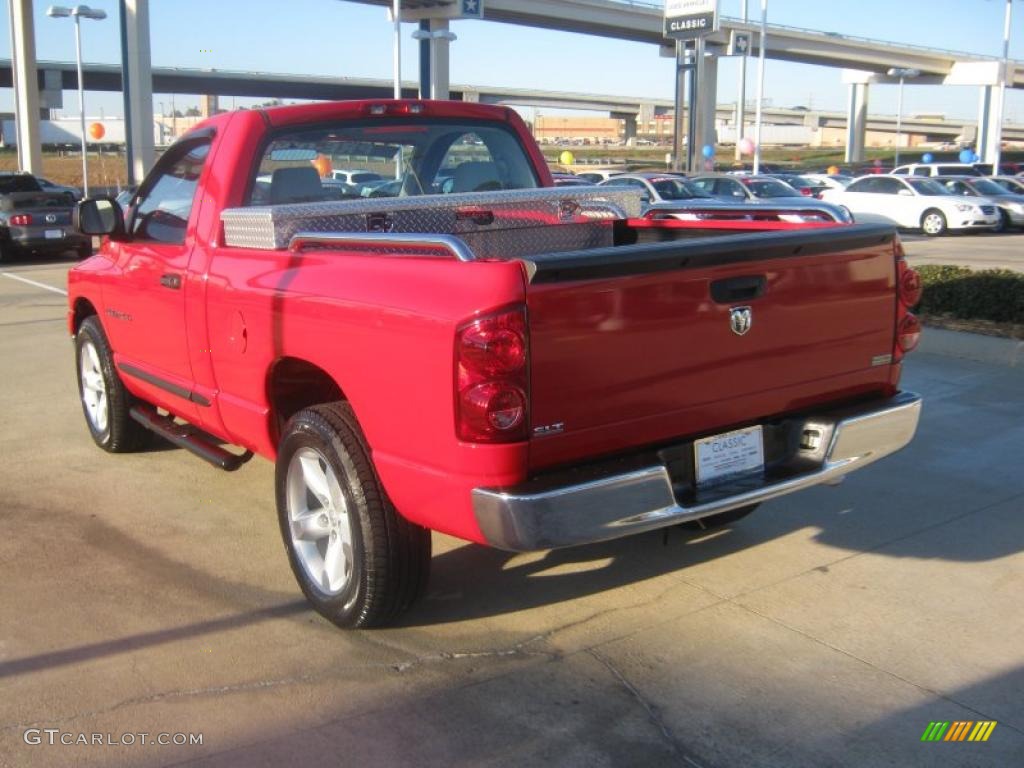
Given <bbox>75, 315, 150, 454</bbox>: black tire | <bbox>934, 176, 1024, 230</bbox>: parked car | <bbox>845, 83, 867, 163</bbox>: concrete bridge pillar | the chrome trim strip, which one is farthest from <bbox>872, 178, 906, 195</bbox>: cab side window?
<bbox>845, 83, 867, 163</bbox>: concrete bridge pillar

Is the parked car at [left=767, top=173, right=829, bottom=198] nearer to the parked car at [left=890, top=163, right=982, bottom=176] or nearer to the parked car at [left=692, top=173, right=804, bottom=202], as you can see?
the parked car at [left=692, top=173, right=804, bottom=202]

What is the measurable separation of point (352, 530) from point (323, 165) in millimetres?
2212

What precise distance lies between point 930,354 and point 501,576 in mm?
6287

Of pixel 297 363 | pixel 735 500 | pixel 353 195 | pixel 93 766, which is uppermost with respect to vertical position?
pixel 353 195

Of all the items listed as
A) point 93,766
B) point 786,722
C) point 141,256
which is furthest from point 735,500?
point 141,256

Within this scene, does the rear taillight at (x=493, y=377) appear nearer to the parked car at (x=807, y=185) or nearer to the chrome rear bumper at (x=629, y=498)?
the chrome rear bumper at (x=629, y=498)

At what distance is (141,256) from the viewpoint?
5641 mm

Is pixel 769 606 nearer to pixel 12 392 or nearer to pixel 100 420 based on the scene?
pixel 100 420

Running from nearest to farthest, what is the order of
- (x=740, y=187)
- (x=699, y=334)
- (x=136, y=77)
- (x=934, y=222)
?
(x=699, y=334) < (x=740, y=187) < (x=934, y=222) < (x=136, y=77)

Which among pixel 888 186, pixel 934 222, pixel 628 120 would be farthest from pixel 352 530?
pixel 628 120

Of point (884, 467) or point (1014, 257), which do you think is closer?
point (884, 467)

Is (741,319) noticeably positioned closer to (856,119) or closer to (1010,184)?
(1010,184)

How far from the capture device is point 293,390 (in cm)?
464

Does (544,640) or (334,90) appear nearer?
(544,640)
